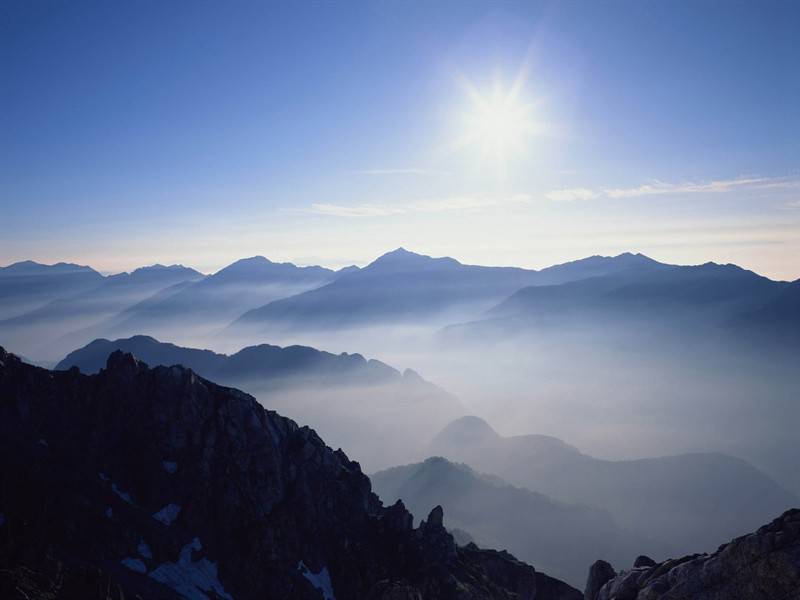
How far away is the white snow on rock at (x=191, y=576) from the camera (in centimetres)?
9188

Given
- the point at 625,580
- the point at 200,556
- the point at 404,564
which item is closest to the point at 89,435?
the point at 200,556

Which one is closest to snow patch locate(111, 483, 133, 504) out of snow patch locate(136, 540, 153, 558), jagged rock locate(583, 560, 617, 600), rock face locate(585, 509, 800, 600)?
snow patch locate(136, 540, 153, 558)

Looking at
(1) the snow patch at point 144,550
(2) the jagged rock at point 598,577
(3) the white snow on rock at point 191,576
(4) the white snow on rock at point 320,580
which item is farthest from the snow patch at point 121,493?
(2) the jagged rock at point 598,577

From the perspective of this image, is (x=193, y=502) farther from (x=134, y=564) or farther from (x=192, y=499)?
(x=134, y=564)

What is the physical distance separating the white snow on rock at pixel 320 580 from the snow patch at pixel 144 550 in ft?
95.0

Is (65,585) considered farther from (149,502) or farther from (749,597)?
(749,597)

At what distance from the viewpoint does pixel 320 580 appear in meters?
108

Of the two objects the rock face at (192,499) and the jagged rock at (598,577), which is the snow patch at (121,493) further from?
the jagged rock at (598,577)

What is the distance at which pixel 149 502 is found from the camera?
104125 millimetres

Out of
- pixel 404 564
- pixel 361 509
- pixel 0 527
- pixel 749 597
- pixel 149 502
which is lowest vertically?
pixel 404 564

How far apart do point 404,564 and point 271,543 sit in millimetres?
32384

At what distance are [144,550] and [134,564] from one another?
3747 mm

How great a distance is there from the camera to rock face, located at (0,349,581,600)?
90375 mm

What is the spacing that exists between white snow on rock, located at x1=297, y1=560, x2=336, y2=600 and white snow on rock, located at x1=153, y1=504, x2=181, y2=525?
88.2 feet
